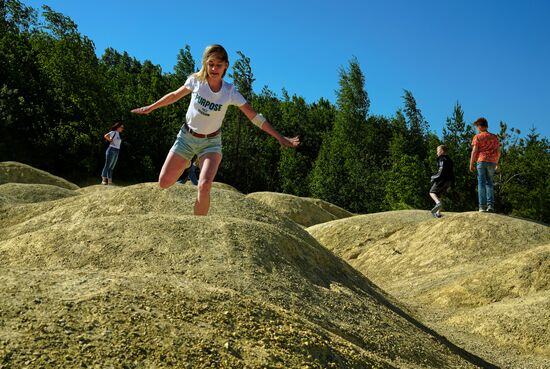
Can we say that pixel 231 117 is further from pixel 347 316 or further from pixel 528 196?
pixel 347 316

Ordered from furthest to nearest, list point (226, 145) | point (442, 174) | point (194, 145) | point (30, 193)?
point (226, 145) < point (30, 193) < point (442, 174) < point (194, 145)

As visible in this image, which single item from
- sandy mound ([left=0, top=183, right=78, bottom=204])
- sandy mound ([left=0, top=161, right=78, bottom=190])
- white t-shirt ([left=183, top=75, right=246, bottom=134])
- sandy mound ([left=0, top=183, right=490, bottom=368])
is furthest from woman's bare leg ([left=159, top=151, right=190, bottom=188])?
sandy mound ([left=0, top=161, right=78, bottom=190])

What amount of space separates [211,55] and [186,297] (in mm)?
3343

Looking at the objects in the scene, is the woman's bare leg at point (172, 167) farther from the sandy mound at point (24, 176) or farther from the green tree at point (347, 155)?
the green tree at point (347, 155)

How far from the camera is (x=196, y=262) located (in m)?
7.24

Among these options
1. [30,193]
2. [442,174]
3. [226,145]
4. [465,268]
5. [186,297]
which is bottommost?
[186,297]

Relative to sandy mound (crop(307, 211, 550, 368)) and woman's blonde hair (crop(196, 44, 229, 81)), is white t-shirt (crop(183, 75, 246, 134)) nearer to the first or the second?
woman's blonde hair (crop(196, 44, 229, 81))

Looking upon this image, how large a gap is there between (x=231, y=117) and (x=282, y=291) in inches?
1668

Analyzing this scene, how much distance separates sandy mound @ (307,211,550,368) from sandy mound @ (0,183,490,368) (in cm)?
142

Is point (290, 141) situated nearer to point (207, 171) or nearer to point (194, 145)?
point (207, 171)

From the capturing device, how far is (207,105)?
289 inches

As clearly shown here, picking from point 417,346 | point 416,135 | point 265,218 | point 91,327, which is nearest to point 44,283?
point 91,327

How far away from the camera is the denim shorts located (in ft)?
24.2

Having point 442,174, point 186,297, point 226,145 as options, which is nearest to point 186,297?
point 186,297
